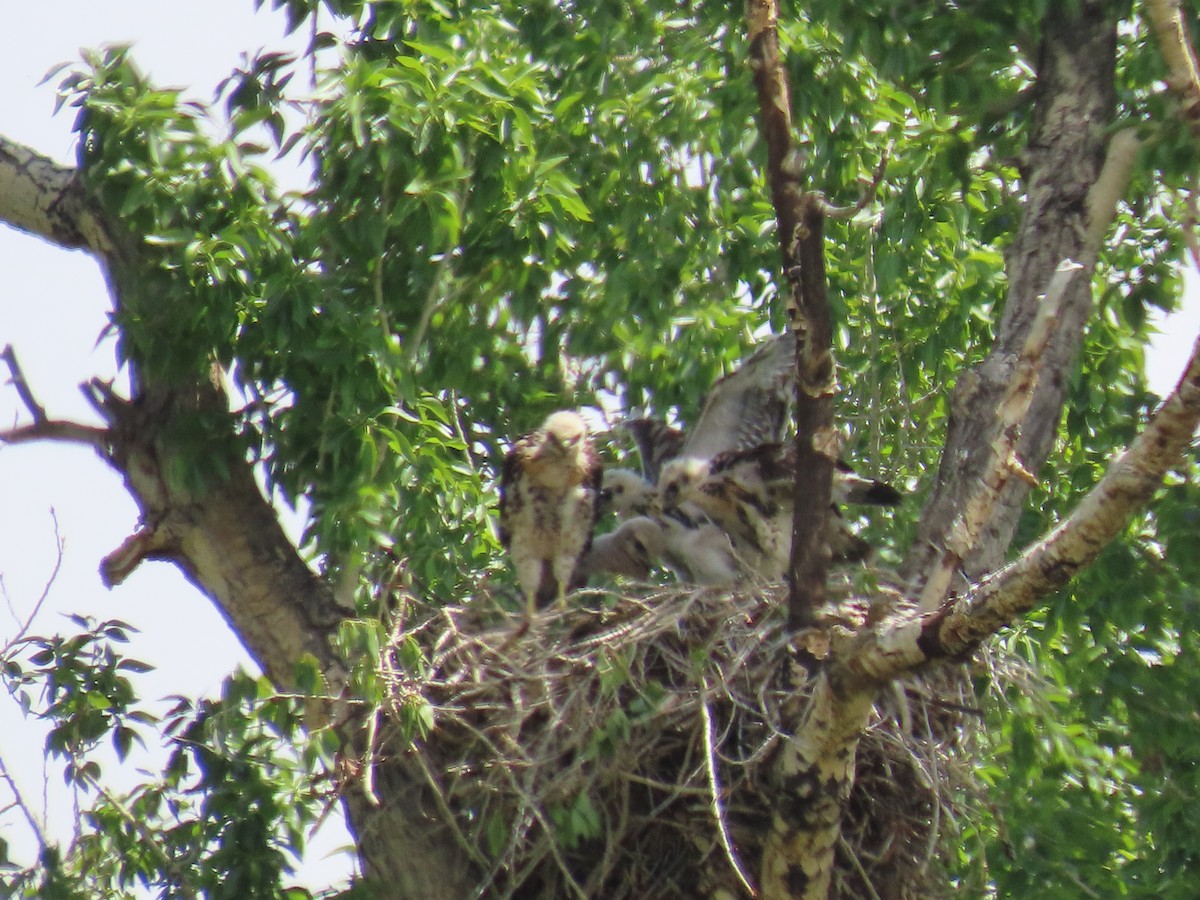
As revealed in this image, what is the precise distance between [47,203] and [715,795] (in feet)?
9.59

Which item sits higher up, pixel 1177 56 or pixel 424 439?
pixel 424 439

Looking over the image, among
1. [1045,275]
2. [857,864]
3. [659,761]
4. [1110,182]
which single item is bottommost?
[857,864]

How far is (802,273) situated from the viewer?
355 centimetres

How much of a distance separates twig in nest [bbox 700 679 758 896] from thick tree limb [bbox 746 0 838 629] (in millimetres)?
771

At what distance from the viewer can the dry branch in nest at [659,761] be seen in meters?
4.57

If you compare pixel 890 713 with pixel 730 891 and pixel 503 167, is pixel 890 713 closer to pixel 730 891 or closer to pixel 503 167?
pixel 730 891

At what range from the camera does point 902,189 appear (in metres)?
6.52

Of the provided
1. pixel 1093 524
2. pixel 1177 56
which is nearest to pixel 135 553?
pixel 1093 524

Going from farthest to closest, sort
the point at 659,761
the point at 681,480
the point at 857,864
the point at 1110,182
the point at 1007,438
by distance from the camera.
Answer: the point at 681,480 → the point at 1110,182 → the point at 659,761 → the point at 857,864 → the point at 1007,438

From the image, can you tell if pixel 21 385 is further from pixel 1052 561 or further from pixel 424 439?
pixel 1052 561

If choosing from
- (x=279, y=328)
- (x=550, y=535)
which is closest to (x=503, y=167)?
(x=279, y=328)

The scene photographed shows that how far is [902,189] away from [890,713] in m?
2.63

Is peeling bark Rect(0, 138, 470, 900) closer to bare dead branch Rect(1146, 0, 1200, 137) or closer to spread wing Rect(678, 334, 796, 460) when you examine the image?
spread wing Rect(678, 334, 796, 460)

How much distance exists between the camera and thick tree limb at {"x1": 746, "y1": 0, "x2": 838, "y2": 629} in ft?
11.5
